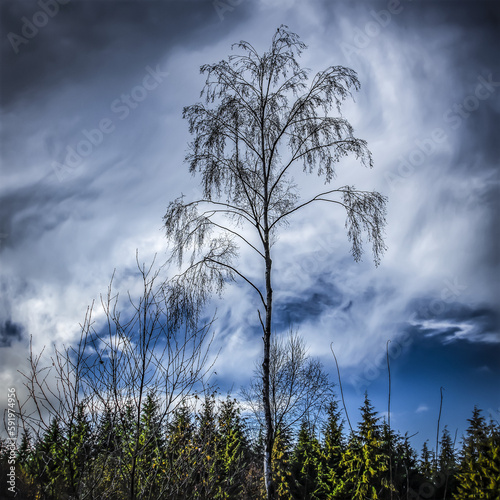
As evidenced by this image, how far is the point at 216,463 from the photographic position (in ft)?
A: 20.4

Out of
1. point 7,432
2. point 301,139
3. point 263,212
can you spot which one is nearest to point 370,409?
point 263,212

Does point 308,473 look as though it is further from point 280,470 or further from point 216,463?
point 216,463

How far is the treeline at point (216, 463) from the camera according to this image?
10.4 ft

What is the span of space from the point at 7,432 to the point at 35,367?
0.73 m

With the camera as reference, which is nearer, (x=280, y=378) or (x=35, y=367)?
(x=35, y=367)

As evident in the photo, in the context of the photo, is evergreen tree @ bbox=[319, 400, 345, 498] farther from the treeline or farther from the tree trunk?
the tree trunk

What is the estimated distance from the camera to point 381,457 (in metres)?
8.74

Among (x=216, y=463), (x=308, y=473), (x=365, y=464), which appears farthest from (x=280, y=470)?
(x=216, y=463)

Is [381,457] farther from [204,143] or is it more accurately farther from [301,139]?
[204,143]

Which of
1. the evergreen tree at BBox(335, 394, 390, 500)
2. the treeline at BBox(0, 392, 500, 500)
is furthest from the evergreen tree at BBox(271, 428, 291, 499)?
the evergreen tree at BBox(335, 394, 390, 500)

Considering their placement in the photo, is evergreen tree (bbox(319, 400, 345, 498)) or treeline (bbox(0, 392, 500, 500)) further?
evergreen tree (bbox(319, 400, 345, 498))

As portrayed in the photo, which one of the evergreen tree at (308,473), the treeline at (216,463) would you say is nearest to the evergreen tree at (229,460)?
the treeline at (216,463)

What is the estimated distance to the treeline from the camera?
318 centimetres

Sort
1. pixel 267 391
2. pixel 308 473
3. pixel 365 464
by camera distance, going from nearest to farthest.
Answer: pixel 267 391, pixel 365 464, pixel 308 473
